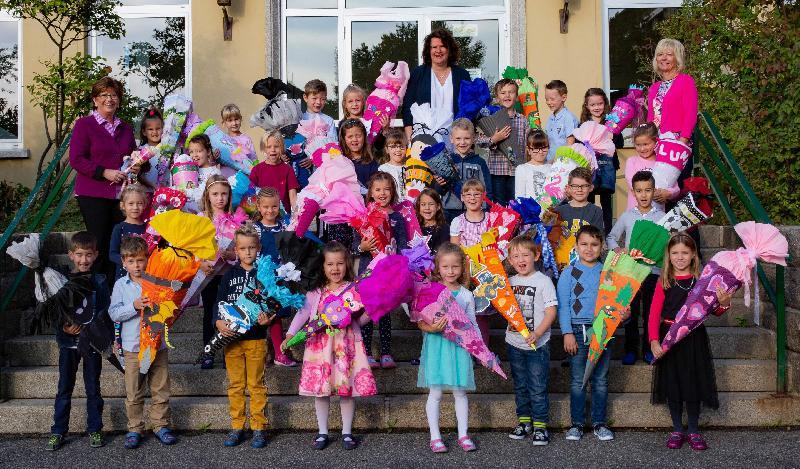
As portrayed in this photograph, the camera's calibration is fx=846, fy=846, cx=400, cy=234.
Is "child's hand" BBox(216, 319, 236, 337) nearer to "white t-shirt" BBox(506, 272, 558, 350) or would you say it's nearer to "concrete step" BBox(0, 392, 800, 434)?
"concrete step" BBox(0, 392, 800, 434)

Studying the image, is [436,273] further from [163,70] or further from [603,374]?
[163,70]

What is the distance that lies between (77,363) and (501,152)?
379cm

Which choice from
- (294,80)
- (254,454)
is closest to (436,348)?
(254,454)

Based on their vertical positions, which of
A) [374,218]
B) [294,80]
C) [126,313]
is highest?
[294,80]

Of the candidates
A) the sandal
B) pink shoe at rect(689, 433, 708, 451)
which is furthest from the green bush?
the sandal

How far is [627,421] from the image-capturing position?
5609 mm

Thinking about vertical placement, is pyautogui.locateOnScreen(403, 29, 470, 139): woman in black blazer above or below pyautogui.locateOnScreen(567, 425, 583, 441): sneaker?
above

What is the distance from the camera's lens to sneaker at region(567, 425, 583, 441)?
5367mm

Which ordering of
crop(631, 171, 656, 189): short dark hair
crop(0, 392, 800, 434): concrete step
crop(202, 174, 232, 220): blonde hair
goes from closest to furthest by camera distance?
crop(0, 392, 800, 434): concrete step
crop(631, 171, 656, 189): short dark hair
crop(202, 174, 232, 220): blonde hair

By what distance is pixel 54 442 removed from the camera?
210 inches

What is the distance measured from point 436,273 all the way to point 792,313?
2.54 meters

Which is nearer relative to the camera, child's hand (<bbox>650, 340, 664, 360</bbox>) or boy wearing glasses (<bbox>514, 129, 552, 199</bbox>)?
child's hand (<bbox>650, 340, 664, 360</bbox>)

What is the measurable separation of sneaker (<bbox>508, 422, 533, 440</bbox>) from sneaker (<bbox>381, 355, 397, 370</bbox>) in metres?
0.97

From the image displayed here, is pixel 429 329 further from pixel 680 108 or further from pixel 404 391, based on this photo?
pixel 680 108
